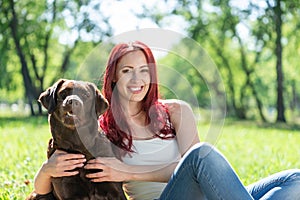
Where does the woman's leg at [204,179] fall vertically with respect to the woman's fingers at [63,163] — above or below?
below

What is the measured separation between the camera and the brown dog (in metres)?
3.44

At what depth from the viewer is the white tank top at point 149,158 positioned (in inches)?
155

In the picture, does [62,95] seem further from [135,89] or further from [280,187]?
[280,187]

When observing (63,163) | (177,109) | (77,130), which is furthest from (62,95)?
(177,109)

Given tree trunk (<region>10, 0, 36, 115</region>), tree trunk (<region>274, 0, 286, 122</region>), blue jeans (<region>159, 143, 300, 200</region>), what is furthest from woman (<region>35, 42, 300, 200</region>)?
tree trunk (<region>274, 0, 286, 122</region>)

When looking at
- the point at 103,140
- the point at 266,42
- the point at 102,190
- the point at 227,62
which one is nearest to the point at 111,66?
the point at 103,140

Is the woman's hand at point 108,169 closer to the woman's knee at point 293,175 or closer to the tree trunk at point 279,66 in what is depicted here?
the woman's knee at point 293,175

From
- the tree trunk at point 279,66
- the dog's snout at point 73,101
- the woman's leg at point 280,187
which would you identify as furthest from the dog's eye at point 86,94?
the tree trunk at point 279,66

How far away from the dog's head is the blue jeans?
702 millimetres

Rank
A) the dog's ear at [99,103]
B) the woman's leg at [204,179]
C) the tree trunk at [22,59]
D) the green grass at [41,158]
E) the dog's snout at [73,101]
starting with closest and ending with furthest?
1. the dog's snout at [73,101]
2. the woman's leg at [204,179]
3. the dog's ear at [99,103]
4. the green grass at [41,158]
5. the tree trunk at [22,59]

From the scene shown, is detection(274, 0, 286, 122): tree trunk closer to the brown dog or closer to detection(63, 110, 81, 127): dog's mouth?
the brown dog

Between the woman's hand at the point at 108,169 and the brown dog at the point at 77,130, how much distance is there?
1.6 inches

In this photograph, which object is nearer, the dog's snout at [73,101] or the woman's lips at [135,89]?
the dog's snout at [73,101]

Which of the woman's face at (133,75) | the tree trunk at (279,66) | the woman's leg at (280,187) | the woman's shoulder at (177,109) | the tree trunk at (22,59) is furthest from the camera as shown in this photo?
the tree trunk at (279,66)
